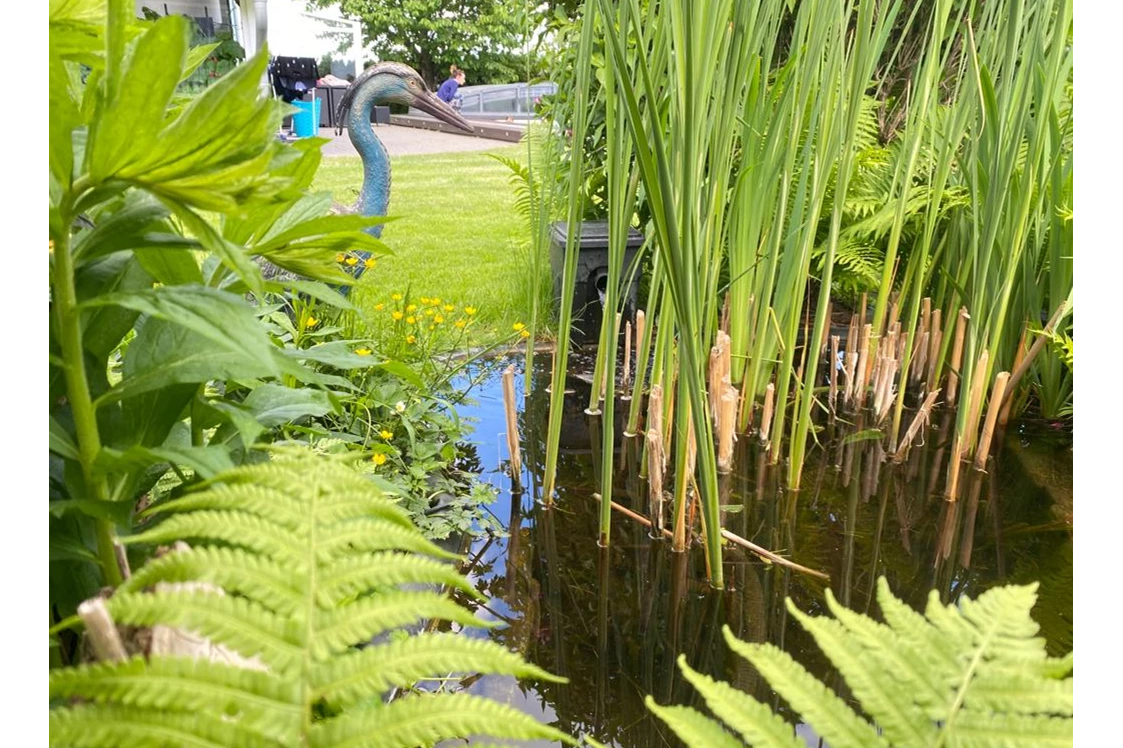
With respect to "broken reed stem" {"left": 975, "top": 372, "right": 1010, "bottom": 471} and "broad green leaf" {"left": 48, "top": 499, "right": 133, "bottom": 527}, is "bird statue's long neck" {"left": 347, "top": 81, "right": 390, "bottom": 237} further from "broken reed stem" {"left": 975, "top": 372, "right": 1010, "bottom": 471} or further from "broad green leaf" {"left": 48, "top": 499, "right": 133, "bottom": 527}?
"broad green leaf" {"left": 48, "top": 499, "right": 133, "bottom": 527}

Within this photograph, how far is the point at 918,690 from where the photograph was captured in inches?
17.9

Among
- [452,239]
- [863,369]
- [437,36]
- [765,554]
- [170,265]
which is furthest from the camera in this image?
[437,36]

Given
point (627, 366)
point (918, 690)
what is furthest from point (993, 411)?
point (918, 690)

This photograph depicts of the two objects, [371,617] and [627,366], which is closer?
[371,617]

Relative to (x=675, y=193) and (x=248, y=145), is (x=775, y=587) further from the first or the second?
(x=248, y=145)

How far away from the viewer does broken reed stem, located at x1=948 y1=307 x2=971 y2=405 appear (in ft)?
6.99

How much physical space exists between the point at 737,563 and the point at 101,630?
1.30 m

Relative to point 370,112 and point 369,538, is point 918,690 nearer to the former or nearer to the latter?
point 369,538

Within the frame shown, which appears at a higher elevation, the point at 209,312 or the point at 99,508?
the point at 209,312

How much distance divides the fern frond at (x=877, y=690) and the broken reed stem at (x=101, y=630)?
349 millimetres

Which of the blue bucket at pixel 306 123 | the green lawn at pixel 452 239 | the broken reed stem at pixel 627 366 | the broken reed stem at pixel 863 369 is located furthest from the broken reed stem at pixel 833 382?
the blue bucket at pixel 306 123

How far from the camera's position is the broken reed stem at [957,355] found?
213 cm

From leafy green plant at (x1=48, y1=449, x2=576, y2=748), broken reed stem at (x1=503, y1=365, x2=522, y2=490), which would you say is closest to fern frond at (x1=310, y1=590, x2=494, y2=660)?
leafy green plant at (x1=48, y1=449, x2=576, y2=748)

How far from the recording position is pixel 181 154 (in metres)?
0.45
